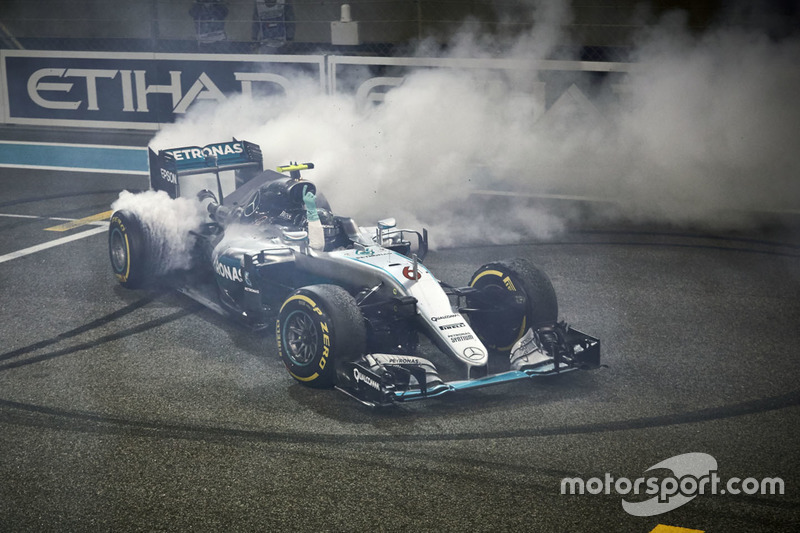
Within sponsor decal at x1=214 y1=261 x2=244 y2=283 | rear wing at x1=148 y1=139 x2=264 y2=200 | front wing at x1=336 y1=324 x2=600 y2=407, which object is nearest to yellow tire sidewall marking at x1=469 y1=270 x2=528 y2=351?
front wing at x1=336 y1=324 x2=600 y2=407

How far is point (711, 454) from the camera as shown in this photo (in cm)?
547

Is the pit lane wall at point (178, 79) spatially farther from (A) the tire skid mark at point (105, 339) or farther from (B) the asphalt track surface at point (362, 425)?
(A) the tire skid mark at point (105, 339)

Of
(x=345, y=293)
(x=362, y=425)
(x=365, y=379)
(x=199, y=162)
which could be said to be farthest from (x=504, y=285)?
(x=199, y=162)

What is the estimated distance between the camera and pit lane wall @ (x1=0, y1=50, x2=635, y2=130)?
13148 millimetres

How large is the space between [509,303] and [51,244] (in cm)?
602

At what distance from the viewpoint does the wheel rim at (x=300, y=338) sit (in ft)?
21.0

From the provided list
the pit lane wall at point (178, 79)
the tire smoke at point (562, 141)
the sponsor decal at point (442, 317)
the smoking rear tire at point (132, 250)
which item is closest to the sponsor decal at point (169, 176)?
the smoking rear tire at point (132, 250)

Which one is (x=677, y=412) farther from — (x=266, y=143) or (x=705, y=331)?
(x=266, y=143)

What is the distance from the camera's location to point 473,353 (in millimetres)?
6336

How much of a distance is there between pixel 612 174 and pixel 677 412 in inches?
281

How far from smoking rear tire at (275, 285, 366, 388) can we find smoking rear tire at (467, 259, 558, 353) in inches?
48.5

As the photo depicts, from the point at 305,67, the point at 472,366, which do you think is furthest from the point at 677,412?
the point at 305,67

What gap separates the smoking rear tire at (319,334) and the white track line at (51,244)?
15.6 feet

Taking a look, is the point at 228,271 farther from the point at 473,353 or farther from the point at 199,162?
the point at 473,353
